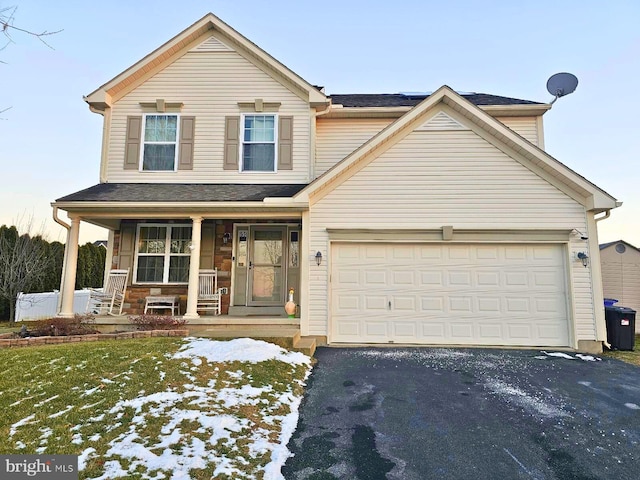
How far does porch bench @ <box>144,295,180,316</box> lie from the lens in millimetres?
8664

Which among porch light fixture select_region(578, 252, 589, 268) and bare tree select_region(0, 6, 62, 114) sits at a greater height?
bare tree select_region(0, 6, 62, 114)

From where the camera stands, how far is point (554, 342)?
7387 mm

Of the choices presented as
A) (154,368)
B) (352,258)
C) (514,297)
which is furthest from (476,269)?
(154,368)

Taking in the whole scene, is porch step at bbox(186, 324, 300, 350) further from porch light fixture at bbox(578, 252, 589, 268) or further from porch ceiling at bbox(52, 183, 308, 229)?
porch light fixture at bbox(578, 252, 589, 268)

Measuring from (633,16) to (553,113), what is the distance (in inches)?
114

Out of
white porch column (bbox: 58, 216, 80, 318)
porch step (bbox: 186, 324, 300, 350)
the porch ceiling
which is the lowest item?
porch step (bbox: 186, 324, 300, 350)

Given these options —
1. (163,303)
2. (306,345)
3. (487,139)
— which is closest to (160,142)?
(163,303)

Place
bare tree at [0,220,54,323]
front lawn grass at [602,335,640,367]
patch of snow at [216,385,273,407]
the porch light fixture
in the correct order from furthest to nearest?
bare tree at [0,220,54,323], the porch light fixture, front lawn grass at [602,335,640,367], patch of snow at [216,385,273,407]

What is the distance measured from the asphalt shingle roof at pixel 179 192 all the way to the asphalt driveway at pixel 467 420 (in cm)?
414

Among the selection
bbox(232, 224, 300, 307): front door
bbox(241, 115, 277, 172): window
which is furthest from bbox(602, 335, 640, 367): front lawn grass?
bbox(241, 115, 277, 172): window

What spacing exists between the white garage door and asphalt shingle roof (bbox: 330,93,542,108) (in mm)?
4776

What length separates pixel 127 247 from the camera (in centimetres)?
924

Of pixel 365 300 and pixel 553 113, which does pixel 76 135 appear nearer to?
pixel 365 300

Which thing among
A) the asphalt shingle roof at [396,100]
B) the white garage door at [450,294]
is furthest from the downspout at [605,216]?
the asphalt shingle roof at [396,100]
